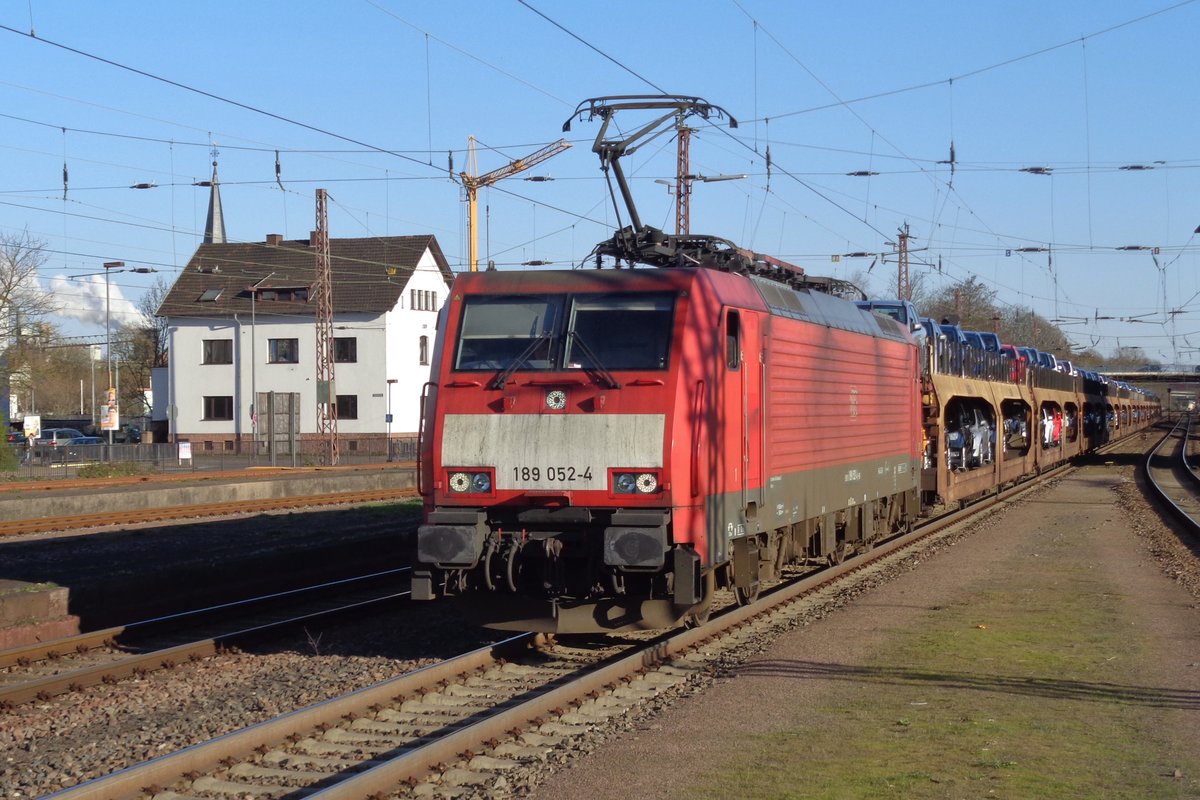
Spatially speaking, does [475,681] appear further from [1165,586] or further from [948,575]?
[1165,586]

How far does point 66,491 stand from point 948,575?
2270 centimetres

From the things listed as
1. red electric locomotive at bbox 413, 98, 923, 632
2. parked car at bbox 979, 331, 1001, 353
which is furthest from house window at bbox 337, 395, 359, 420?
red electric locomotive at bbox 413, 98, 923, 632

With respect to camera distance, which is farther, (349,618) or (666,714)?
(349,618)

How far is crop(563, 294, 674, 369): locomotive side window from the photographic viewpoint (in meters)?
11.1

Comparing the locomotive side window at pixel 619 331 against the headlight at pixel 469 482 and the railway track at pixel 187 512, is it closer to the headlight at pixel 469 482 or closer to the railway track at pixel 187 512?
the headlight at pixel 469 482

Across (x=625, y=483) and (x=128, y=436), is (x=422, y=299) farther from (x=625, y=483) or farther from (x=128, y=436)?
(x=625, y=483)

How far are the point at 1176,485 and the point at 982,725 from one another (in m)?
33.2

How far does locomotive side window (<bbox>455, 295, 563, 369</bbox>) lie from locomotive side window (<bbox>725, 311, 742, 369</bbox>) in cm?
156

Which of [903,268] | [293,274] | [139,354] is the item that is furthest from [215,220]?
[903,268]

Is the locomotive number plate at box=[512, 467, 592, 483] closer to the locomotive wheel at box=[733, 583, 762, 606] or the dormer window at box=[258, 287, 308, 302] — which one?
the locomotive wheel at box=[733, 583, 762, 606]

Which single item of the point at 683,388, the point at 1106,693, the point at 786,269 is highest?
the point at 786,269

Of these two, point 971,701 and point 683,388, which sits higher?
point 683,388

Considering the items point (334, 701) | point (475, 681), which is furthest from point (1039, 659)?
point (334, 701)

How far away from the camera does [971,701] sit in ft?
31.8
